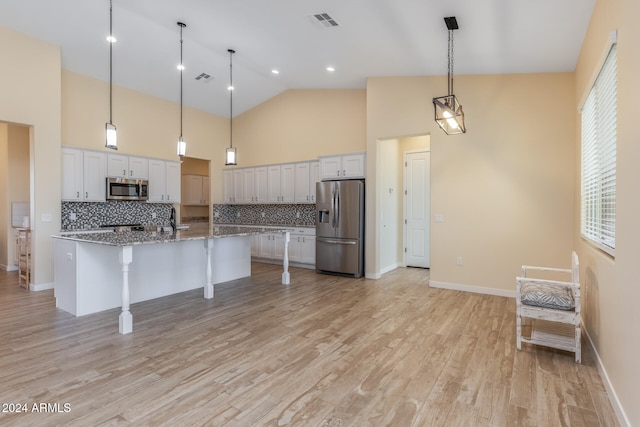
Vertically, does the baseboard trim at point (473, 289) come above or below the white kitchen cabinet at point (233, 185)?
below

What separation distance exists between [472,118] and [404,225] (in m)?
2.73

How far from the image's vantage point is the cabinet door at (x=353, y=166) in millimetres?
5965

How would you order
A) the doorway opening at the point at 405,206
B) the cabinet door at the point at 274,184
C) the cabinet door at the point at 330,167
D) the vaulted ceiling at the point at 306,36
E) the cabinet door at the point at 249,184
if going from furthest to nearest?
1. the cabinet door at the point at 249,184
2. the cabinet door at the point at 274,184
3. the doorway opening at the point at 405,206
4. the cabinet door at the point at 330,167
5. the vaulted ceiling at the point at 306,36

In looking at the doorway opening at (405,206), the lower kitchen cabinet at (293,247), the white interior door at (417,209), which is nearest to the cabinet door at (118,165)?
the lower kitchen cabinet at (293,247)

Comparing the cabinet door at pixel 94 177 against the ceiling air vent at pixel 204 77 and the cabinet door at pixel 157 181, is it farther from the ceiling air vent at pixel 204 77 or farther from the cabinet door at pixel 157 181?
the ceiling air vent at pixel 204 77

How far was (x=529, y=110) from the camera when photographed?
4.54m

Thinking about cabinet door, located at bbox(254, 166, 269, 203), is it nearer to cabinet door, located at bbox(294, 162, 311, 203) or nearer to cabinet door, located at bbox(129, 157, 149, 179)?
cabinet door, located at bbox(294, 162, 311, 203)

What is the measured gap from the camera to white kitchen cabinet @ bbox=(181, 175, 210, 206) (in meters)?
9.32

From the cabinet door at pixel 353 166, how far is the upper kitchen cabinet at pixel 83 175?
14.0 ft

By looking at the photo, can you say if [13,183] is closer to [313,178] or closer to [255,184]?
[255,184]

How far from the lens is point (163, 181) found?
6914mm

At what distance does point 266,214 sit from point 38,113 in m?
4.46

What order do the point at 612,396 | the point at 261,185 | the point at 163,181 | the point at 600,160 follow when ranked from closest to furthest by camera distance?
the point at 612,396
the point at 600,160
the point at 163,181
the point at 261,185

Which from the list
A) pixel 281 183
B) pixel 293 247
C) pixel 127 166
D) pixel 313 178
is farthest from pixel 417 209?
pixel 127 166
